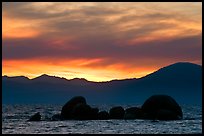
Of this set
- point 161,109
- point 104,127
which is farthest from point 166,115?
point 104,127

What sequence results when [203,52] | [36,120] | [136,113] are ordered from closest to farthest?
[203,52], [36,120], [136,113]

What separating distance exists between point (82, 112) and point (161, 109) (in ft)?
29.1

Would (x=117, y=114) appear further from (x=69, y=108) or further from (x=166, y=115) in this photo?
(x=166, y=115)

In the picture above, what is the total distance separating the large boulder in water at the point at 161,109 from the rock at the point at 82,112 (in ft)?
20.8

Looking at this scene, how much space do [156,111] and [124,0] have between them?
145 feet

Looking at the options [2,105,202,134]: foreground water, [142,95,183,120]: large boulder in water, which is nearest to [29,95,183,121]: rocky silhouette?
[142,95,183,120]: large boulder in water

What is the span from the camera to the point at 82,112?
49938mm

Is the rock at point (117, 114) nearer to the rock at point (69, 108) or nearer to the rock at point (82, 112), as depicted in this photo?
the rock at point (82, 112)

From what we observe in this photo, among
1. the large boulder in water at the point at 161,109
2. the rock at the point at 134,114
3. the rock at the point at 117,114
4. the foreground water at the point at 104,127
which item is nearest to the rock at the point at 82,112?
the rock at the point at 117,114

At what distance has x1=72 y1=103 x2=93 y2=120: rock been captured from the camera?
4942 centimetres

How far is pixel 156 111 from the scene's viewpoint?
163ft

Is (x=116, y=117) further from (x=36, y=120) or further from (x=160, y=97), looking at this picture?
(x=36, y=120)

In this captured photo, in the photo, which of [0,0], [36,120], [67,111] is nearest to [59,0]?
[0,0]

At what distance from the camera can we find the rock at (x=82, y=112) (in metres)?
49.4
